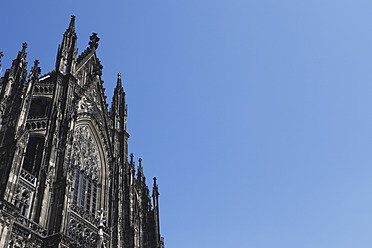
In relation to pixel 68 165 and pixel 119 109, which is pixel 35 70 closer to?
pixel 68 165

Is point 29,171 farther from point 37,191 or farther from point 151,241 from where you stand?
point 151,241

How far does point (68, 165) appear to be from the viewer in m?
28.9

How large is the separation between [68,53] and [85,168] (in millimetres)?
10320

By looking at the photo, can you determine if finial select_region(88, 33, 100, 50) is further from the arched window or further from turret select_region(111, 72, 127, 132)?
the arched window

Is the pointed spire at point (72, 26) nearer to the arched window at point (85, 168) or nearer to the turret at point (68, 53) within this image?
the turret at point (68, 53)

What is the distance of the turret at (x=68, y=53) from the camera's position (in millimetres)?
35562

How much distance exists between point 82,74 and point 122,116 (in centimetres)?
553

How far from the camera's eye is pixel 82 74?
40.1 meters

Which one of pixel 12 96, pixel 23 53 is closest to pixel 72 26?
pixel 23 53

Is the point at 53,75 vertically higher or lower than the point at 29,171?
higher

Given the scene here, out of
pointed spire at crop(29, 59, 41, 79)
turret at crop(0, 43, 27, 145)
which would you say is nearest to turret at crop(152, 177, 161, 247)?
pointed spire at crop(29, 59, 41, 79)

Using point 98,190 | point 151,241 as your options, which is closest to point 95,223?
point 98,190

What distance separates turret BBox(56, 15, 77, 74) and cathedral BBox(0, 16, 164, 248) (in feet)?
0.28

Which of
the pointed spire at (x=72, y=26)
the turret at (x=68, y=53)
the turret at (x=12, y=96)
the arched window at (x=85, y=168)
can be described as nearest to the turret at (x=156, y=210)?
the arched window at (x=85, y=168)
